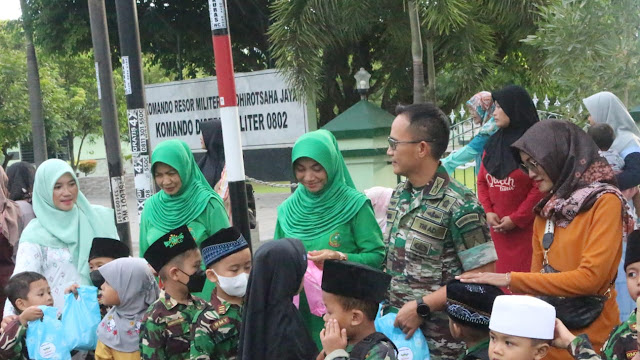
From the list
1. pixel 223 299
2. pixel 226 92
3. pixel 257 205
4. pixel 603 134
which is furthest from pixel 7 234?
pixel 257 205

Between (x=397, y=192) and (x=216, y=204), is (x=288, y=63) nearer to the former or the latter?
(x=216, y=204)

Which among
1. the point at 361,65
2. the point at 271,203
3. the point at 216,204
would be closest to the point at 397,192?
the point at 216,204

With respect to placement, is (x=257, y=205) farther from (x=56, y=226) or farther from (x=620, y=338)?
(x=620, y=338)

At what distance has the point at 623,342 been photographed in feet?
10.0

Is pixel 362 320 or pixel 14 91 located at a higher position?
pixel 14 91

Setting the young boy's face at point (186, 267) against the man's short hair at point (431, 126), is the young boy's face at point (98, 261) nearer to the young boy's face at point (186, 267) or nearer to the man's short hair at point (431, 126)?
the young boy's face at point (186, 267)

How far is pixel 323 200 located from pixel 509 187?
→ 158cm

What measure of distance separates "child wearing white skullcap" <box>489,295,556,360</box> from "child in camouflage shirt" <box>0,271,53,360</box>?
279cm

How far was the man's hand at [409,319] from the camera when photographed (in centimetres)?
333

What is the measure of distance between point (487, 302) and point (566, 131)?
81 centimetres

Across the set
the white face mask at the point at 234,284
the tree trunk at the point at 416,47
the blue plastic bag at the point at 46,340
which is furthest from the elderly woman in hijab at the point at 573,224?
the tree trunk at the point at 416,47

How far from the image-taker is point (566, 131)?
10.9 feet

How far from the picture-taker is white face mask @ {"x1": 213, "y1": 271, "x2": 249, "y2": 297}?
3742 millimetres

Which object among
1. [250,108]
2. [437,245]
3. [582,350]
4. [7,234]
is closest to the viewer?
[582,350]
